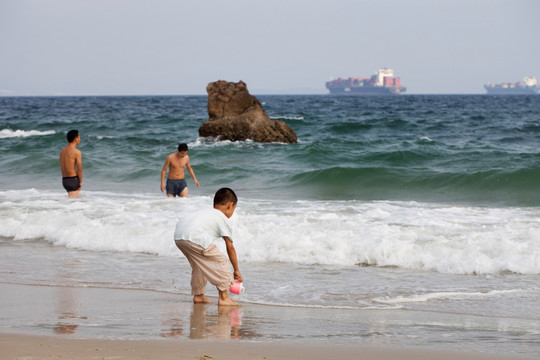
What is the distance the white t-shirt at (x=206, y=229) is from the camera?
224 inches

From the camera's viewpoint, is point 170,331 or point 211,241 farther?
point 211,241

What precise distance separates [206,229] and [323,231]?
3636mm

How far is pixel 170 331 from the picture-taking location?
4.85 m

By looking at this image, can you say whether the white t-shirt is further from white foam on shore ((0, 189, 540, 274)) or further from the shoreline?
white foam on shore ((0, 189, 540, 274))

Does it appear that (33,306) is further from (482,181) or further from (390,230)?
(482,181)

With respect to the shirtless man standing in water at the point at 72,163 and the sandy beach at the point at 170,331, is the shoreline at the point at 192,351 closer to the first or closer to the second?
the sandy beach at the point at 170,331

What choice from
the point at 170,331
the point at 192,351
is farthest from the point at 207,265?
the point at 192,351

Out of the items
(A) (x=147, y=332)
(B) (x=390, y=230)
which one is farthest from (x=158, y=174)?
(A) (x=147, y=332)

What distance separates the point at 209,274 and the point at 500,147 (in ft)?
63.7

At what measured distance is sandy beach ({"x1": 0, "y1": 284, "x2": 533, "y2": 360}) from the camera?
A: 166 inches

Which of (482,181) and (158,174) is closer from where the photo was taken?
(482,181)

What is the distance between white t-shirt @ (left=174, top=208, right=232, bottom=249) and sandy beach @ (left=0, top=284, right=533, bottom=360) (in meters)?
0.61

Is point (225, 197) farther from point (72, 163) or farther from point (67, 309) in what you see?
point (72, 163)

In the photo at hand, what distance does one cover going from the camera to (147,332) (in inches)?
189
